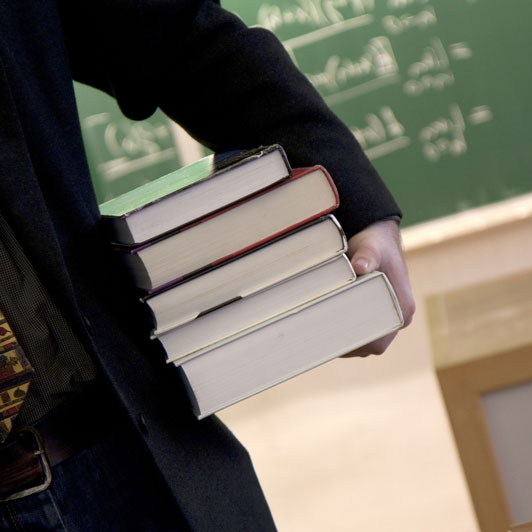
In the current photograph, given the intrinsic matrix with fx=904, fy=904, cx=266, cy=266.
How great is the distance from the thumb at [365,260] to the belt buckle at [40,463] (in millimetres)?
280

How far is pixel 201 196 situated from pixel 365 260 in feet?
0.49

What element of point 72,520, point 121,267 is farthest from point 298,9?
point 72,520

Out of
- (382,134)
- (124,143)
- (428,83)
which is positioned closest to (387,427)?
(382,134)

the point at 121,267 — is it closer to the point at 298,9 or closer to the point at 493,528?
the point at 493,528

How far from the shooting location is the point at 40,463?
66cm

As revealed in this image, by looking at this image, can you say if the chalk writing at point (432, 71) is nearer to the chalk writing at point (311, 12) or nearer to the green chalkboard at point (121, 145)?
the chalk writing at point (311, 12)

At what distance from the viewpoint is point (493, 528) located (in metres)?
0.78

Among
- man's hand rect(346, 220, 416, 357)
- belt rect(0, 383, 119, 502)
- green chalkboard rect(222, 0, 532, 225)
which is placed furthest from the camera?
green chalkboard rect(222, 0, 532, 225)

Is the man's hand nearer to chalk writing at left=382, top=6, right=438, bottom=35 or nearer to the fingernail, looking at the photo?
the fingernail

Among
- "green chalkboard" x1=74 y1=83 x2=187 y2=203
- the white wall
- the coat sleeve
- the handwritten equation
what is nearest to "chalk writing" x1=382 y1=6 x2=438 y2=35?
the handwritten equation

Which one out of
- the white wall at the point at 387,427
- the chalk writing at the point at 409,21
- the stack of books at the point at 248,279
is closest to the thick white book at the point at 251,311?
the stack of books at the point at 248,279

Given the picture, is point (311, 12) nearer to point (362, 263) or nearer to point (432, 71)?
point (432, 71)

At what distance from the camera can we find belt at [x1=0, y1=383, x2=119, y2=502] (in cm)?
65

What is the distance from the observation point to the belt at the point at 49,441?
0.65 metres
